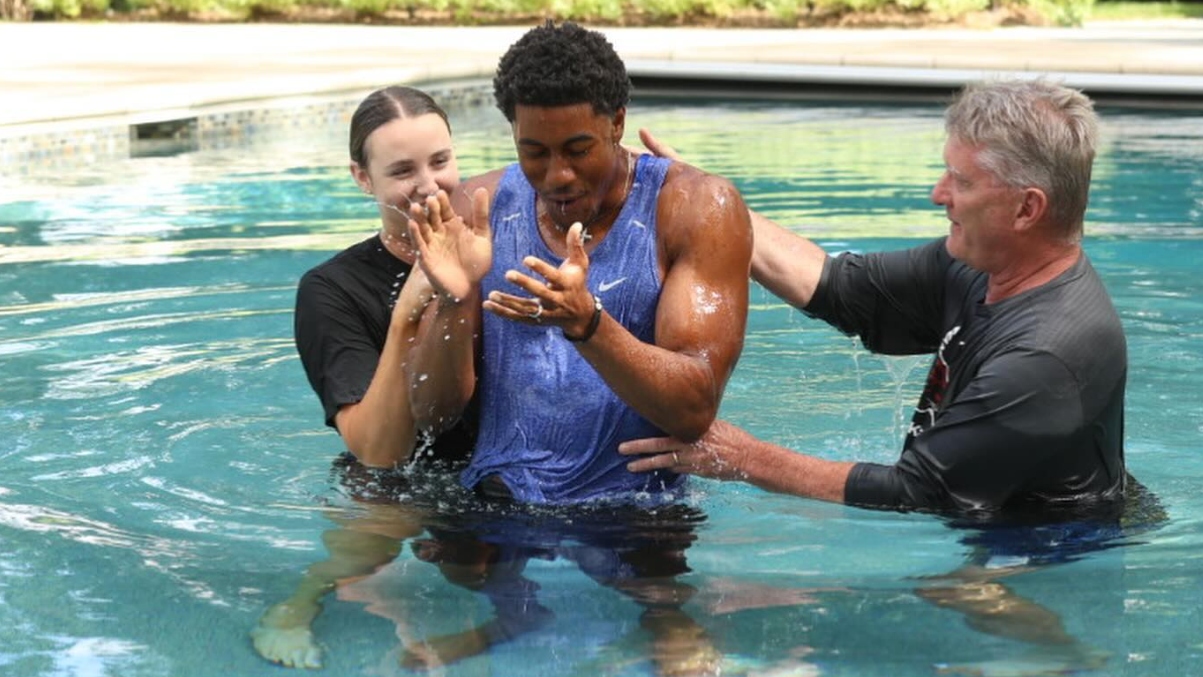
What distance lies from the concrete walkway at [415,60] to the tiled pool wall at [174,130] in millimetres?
76

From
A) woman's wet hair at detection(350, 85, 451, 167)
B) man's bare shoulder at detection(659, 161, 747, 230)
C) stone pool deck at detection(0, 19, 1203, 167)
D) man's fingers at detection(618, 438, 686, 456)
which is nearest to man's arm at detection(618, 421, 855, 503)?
man's fingers at detection(618, 438, 686, 456)

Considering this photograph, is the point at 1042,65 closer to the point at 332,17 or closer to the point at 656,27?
the point at 656,27

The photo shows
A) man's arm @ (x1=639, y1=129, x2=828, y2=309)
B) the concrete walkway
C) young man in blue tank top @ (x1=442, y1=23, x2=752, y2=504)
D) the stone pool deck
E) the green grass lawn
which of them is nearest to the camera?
young man in blue tank top @ (x1=442, y1=23, x2=752, y2=504)

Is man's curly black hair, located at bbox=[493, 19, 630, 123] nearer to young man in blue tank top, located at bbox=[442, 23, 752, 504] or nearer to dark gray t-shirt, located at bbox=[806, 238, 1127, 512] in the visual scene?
young man in blue tank top, located at bbox=[442, 23, 752, 504]

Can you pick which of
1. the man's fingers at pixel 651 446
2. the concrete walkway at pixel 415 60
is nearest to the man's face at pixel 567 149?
the man's fingers at pixel 651 446

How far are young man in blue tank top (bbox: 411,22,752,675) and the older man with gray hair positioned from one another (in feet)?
0.72

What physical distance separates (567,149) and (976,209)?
38.5 inches

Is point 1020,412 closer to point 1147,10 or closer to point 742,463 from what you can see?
point 742,463

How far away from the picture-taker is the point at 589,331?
3.57 m

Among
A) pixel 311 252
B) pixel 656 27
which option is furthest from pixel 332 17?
pixel 311 252

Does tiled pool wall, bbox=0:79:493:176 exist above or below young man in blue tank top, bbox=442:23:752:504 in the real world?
below

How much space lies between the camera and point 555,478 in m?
4.19

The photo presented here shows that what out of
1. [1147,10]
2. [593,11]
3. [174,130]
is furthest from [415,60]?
[1147,10]

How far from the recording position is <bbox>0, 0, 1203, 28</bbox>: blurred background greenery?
2595 centimetres
